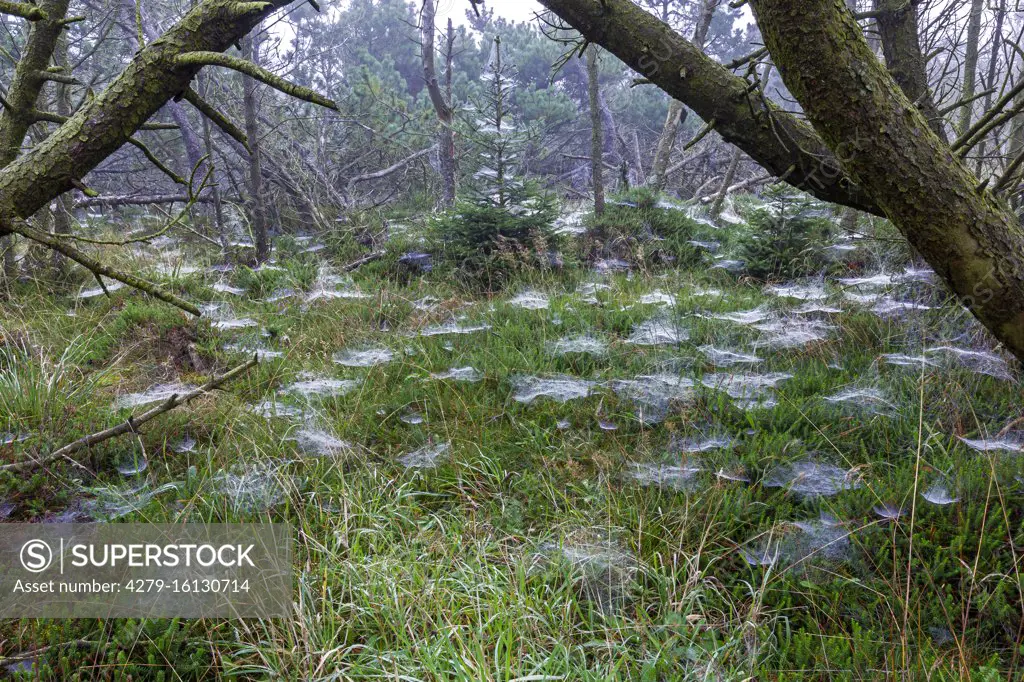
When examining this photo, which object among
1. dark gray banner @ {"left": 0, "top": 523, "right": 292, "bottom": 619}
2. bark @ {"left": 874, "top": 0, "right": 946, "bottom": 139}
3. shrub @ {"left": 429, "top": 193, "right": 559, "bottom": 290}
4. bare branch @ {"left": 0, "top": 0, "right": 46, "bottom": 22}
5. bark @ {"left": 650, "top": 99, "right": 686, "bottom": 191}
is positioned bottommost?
dark gray banner @ {"left": 0, "top": 523, "right": 292, "bottom": 619}

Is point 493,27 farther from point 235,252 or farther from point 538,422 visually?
point 538,422

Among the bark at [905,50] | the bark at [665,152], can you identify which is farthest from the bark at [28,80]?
the bark at [665,152]

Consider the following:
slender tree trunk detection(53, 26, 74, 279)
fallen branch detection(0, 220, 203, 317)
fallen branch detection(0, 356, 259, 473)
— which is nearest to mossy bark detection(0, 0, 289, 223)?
fallen branch detection(0, 220, 203, 317)

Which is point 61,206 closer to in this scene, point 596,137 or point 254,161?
point 254,161

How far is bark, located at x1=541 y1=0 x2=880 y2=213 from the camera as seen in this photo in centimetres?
245

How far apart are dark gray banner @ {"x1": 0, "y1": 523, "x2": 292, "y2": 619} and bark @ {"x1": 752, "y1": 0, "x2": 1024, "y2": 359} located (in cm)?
263

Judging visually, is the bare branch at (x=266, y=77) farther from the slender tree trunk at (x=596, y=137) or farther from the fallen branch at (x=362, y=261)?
the slender tree trunk at (x=596, y=137)

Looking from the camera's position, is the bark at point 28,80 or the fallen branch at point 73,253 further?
the bark at point 28,80

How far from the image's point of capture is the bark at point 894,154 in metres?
1.73

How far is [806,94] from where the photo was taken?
180 cm

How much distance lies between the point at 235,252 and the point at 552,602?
7.19m

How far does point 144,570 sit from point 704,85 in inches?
124

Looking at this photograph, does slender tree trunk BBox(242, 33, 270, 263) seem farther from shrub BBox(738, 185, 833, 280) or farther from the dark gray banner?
shrub BBox(738, 185, 833, 280)

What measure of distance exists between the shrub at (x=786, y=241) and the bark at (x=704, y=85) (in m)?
4.29
